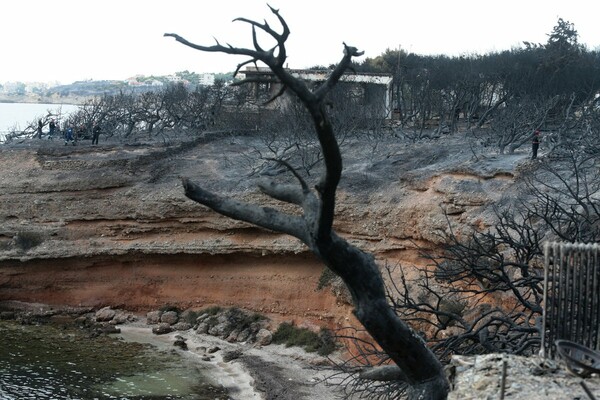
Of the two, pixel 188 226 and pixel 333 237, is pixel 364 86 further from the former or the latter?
pixel 333 237

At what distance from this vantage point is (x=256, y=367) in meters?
27.7

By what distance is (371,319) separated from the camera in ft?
29.8

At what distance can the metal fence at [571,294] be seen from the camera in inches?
400

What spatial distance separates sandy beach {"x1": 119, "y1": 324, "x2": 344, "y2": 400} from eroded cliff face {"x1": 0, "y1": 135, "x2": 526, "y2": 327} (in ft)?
6.44

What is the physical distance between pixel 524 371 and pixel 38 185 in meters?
30.6

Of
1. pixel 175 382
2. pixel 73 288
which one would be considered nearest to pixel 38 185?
pixel 73 288

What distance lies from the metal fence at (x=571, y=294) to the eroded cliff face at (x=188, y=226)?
57.4 feet

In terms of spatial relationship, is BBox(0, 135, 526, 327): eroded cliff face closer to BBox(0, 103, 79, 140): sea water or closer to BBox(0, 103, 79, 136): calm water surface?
BBox(0, 103, 79, 140): sea water

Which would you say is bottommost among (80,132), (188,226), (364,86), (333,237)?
(188,226)

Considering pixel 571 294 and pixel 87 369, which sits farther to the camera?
pixel 87 369

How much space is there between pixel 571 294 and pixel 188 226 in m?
25.0

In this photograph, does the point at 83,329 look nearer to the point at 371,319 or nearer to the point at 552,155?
the point at 552,155

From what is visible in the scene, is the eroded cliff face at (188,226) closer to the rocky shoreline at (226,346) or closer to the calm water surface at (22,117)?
the rocky shoreline at (226,346)

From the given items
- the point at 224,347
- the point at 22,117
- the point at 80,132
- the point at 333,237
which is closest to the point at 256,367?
the point at 224,347
